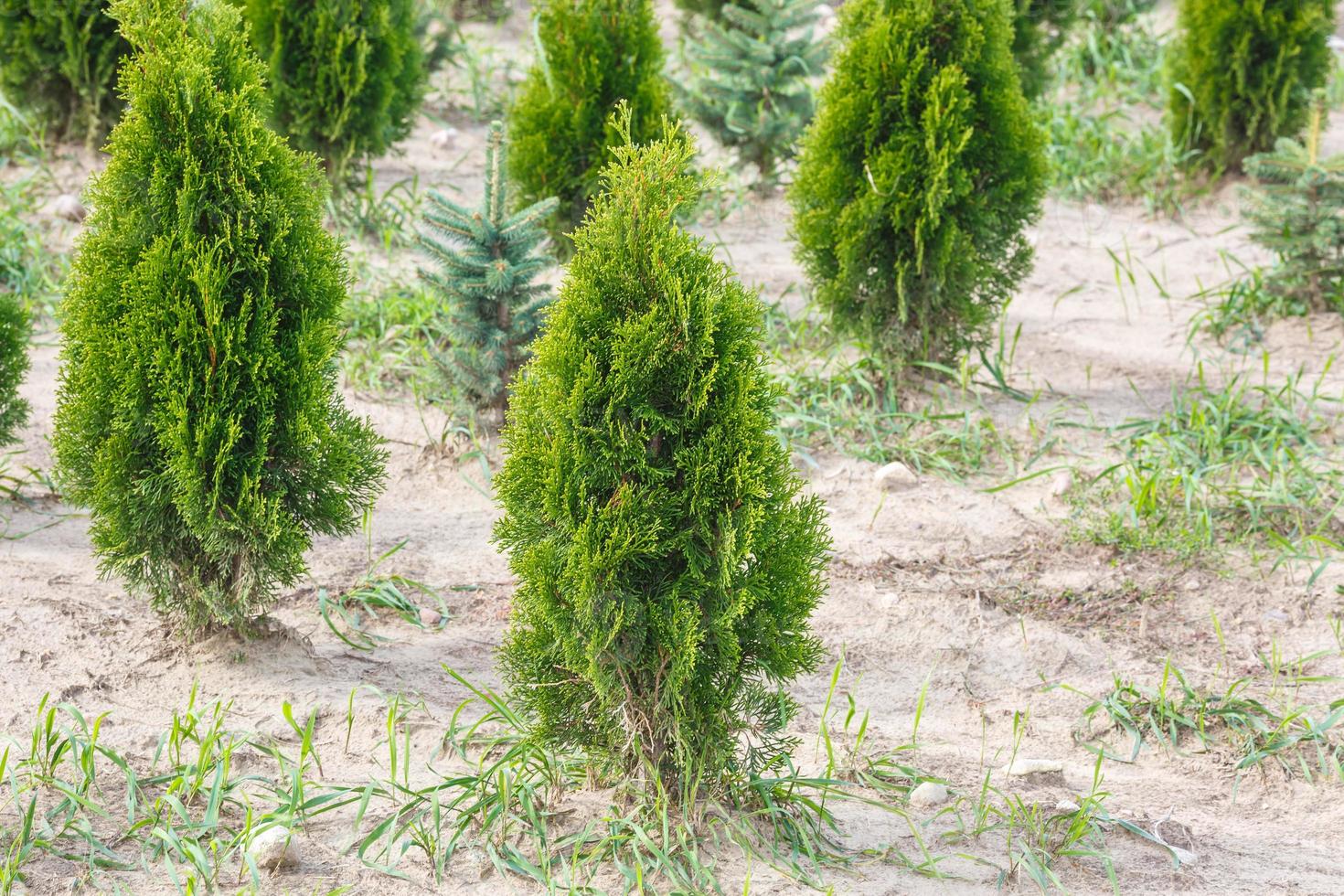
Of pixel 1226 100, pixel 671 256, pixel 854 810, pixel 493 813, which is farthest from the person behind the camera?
pixel 1226 100

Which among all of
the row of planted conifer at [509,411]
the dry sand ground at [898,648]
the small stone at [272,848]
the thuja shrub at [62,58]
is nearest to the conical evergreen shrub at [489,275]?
the row of planted conifer at [509,411]

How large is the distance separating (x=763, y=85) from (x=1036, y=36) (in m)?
2.13

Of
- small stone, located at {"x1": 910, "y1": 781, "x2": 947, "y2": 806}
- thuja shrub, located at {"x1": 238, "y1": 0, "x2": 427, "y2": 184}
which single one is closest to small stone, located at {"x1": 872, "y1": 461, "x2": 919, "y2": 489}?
small stone, located at {"x1": 910, "y1": 781, "x2": 947, "y2": 806}

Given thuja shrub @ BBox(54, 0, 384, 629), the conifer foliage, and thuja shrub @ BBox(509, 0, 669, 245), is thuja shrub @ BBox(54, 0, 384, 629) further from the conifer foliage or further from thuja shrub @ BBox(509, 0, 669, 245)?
the conifer foliage

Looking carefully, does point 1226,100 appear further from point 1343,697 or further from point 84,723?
point 84,723

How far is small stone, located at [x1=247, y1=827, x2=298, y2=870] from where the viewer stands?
320cm

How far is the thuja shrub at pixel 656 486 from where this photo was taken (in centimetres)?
303

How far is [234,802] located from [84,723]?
0.42 m

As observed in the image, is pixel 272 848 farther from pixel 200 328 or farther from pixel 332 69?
pixel 332 69

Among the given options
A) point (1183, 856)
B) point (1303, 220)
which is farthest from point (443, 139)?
point (1183, 856)

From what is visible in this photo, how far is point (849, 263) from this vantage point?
5.79 metres

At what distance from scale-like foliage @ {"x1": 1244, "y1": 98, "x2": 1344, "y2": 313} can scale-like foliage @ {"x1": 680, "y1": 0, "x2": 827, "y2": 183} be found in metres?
2.55

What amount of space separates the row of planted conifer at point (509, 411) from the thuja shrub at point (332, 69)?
245cm

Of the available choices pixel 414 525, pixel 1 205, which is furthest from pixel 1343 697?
pixel 1 205
